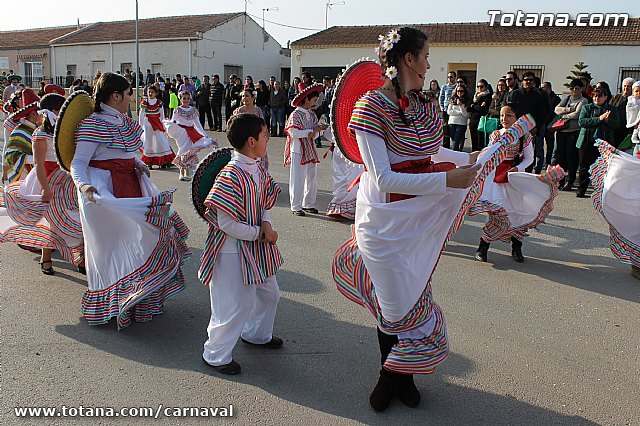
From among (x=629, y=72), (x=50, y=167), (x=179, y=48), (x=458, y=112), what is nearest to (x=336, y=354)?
(x=50, y=167)

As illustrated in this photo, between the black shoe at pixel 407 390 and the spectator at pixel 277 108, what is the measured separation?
15.8 metres

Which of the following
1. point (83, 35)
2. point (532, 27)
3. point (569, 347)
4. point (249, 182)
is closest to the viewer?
point (249, 182)

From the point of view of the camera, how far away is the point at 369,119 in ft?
9.56

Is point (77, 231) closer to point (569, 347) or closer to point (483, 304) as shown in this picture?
point (483, 304)

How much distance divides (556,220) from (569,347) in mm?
4151

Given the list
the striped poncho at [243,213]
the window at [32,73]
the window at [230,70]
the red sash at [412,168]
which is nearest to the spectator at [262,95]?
the striped poncho at [243,213]

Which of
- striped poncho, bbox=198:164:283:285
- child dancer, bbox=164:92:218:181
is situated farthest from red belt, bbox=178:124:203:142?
striped poncho, bbox=198:164:283:285

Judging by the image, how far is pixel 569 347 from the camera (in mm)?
4129

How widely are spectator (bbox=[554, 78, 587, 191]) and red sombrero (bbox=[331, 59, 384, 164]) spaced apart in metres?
7.77

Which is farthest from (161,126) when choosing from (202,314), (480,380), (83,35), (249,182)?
(83,35)

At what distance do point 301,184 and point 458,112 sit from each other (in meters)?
5.90

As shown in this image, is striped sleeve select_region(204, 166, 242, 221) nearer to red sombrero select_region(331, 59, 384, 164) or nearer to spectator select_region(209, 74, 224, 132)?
red sombrero select_region(331, 59, 384, 164)

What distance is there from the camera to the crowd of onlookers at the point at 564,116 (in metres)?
9.57

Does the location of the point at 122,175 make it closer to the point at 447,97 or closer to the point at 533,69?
the point at 447,97
